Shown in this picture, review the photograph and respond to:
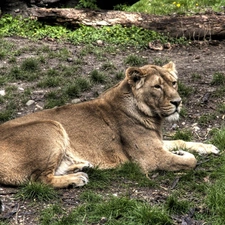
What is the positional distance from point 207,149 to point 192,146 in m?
0.24

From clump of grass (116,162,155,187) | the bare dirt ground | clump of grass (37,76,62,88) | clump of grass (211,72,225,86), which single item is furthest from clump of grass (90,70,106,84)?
clump of grass (116,162,155,187)

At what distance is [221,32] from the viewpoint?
12.1m

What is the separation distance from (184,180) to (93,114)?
1596 millimetres

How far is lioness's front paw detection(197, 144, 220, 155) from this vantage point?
24.5ft

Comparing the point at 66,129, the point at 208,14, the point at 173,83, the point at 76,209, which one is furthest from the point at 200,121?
the point at 208,14

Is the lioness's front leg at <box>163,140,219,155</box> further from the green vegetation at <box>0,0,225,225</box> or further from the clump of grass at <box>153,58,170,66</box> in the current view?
the clump of grass at <box>153,58,170,66</box>

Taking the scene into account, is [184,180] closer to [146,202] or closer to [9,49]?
[146,202]

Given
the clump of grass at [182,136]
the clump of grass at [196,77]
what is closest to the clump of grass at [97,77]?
the clump of grass at [196,77]

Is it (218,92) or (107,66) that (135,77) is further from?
(107,66)

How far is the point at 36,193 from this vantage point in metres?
6.09

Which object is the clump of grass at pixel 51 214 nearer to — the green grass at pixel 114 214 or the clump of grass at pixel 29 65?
the green grass at pixel 114 214

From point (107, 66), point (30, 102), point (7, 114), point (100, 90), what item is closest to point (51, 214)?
point (7, 114)

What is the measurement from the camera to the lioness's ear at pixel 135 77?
277 inches

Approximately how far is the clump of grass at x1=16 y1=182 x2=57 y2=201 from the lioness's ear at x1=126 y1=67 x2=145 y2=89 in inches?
77.5
